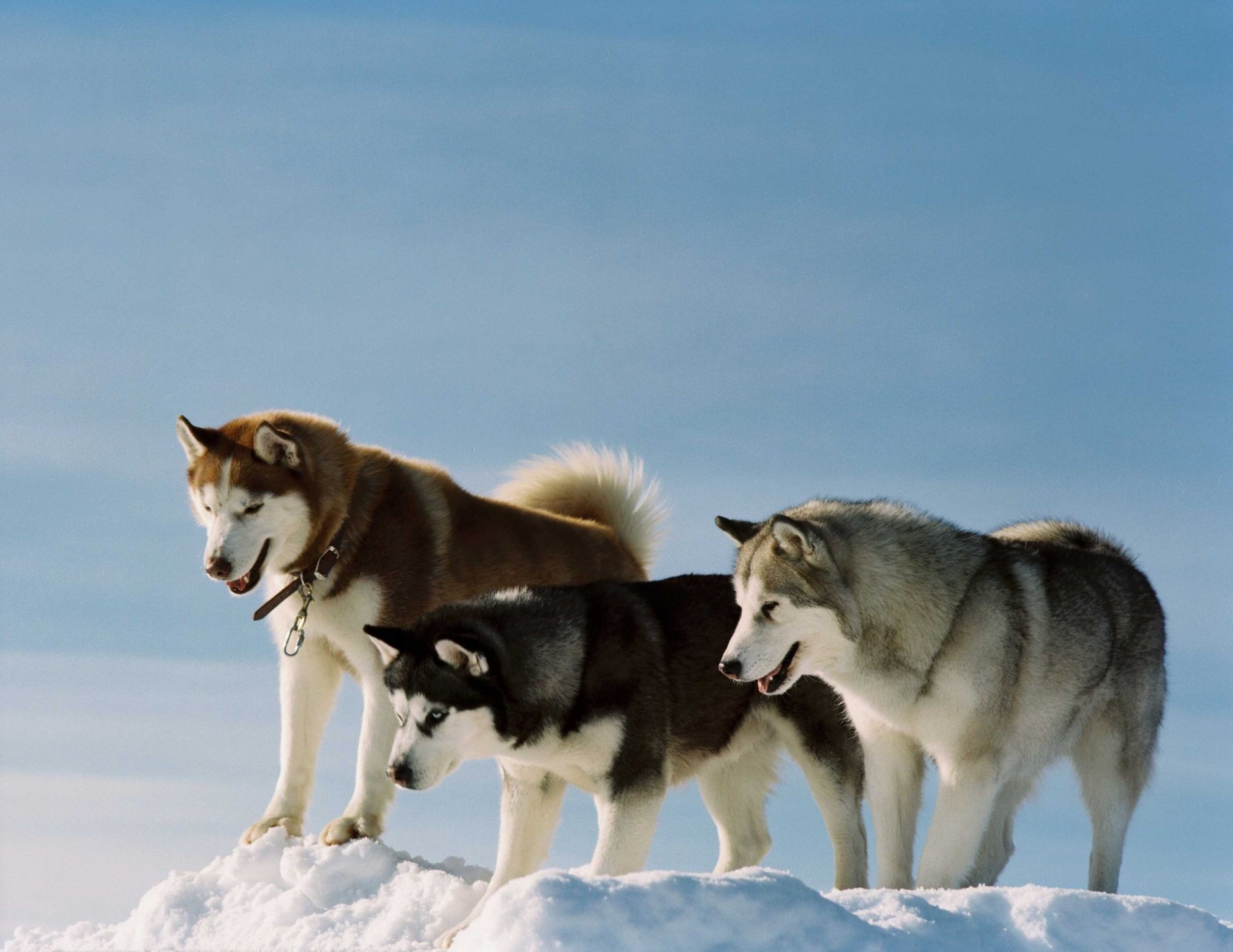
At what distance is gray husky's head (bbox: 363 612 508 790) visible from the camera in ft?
25.5

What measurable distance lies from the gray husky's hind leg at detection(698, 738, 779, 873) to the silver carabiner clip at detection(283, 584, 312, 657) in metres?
2.80

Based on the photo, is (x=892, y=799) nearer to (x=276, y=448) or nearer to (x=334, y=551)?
(x=334, y=551)

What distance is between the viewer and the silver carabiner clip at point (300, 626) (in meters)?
9.38

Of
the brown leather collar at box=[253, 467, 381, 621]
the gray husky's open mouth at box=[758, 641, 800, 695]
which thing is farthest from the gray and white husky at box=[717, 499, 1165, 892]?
the brown leather collar at box=[253, 467, 381, 621]

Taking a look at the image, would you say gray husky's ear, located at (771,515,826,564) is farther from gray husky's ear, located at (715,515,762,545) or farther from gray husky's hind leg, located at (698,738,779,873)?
gray husky's hind leg, located at (698,738,779,873)

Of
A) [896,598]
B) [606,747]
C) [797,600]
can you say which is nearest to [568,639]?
[606,747]

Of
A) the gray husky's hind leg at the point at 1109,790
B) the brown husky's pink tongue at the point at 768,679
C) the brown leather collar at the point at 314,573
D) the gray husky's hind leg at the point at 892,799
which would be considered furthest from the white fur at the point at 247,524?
the gray husky's hind leg at the point at 1109,790

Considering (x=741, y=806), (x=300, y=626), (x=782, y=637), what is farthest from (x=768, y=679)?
(x=300, y=626)

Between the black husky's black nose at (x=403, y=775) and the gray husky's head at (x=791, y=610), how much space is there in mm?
1777

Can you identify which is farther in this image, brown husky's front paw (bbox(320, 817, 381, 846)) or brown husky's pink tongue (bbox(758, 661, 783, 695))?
brown husky's front paw (bbox(320, 817, 381, 846))

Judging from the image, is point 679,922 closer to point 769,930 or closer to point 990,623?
point 769,930

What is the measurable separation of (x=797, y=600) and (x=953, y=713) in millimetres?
1087

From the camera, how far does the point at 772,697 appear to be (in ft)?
29.2

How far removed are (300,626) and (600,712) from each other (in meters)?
→ 2.46
